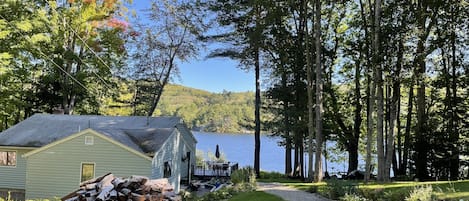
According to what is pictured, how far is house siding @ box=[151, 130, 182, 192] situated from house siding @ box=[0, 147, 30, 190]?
21.5 ft

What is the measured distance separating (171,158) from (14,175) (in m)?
7.10

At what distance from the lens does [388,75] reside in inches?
569

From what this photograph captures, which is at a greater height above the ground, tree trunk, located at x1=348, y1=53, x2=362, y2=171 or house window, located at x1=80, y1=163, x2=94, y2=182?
tree trunk, located at x1=348, y1=53, x2=362, y2=171

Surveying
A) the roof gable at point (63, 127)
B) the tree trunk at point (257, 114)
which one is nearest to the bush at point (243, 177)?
the roof gable at point (63, 127)

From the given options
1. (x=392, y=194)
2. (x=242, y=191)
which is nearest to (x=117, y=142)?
(x=242, y=191)

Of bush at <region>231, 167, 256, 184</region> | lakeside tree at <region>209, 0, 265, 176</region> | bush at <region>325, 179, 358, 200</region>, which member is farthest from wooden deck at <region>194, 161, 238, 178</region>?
bush at <region>325, 179, 358, 200</region>

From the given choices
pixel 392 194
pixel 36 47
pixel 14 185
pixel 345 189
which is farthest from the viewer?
pixel 36 47

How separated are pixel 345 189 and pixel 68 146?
1091 centimetres

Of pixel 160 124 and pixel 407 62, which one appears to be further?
pixel 160 124

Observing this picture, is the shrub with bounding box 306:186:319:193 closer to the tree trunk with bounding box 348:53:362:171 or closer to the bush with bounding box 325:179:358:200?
the bush with bounding box 325:179:358:200

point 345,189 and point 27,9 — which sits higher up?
point 27,9

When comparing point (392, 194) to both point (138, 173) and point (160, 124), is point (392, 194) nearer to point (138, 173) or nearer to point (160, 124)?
point (138, 173)

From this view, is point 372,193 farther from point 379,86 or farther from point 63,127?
point 63,127

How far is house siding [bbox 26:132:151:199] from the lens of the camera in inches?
617
